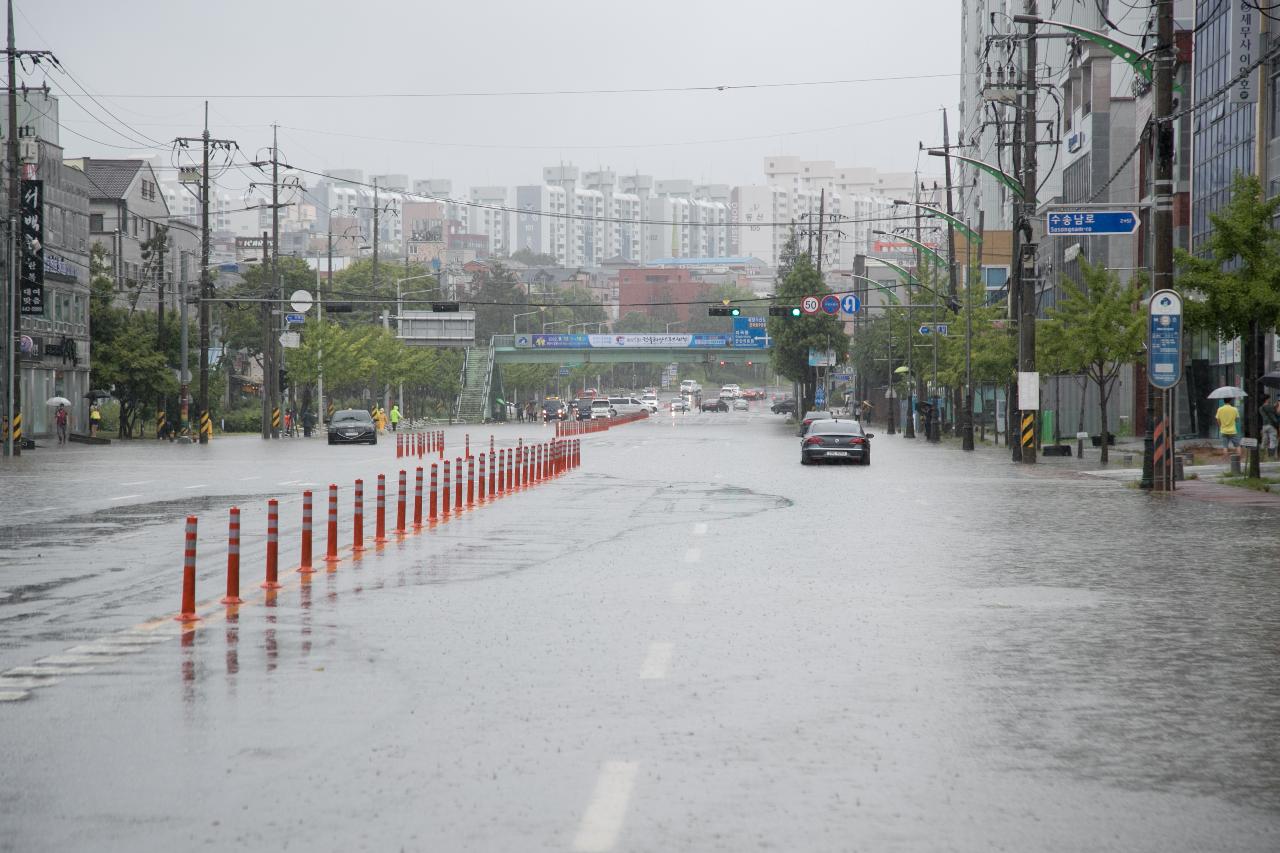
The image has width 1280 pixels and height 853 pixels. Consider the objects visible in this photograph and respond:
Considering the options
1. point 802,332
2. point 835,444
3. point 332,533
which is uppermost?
point 802,332

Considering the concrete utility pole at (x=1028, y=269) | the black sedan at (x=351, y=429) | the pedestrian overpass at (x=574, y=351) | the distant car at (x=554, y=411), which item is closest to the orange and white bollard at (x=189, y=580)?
the concrete utility pole at (x=1028, y=269)

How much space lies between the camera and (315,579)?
57.1 ft

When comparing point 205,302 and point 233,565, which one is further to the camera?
point 205,302

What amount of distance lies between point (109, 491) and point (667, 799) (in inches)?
1115

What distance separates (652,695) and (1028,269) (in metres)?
40.6

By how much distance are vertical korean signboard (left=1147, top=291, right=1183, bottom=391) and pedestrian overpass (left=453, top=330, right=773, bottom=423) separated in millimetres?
107045

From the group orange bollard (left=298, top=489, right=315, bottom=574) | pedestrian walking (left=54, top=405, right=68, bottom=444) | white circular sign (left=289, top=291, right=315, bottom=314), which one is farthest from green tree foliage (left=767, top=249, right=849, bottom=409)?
orange bollard (left=298, top=489, right=315, bottom=574)

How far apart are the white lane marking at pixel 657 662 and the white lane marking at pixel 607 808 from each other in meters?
2.80

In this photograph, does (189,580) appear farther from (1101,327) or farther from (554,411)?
(554,411)

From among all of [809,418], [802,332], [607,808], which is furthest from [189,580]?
[802,332]

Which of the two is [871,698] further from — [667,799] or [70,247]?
[70,247]

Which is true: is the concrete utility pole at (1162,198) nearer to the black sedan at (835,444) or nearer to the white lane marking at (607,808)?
the black sedan at (835,444)

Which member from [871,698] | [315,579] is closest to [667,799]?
[871,698]

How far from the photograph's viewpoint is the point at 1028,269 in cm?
4922
